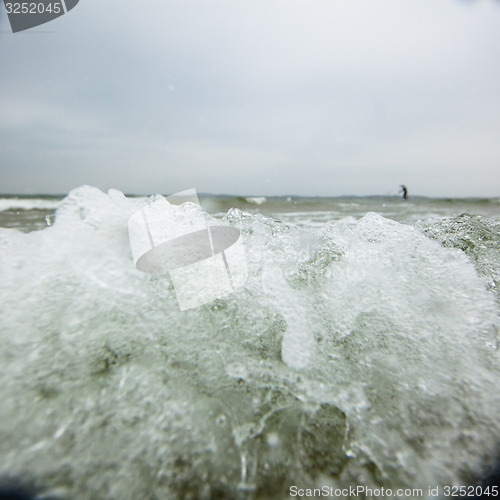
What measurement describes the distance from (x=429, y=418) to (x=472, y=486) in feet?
0.79

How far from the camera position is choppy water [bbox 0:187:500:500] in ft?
3.51

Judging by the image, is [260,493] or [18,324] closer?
[260,493]

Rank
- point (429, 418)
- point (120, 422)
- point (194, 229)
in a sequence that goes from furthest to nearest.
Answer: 1. point (194, 229)
2. point (429, 418)
3. point (120, 422)

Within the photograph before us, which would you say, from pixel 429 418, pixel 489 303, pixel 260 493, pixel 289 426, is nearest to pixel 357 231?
pixel 489 303

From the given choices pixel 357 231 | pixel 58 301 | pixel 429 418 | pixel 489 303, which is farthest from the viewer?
pixel 357 231

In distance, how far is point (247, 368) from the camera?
1.45 m

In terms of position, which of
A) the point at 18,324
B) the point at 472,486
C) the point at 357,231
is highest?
the point at 357,231

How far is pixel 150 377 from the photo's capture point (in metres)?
1.36

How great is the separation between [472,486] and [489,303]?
3.85 feet

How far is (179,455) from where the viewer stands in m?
1.08

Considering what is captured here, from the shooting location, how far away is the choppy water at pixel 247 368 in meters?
1.07

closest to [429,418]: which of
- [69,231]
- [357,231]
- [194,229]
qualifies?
[357,231]

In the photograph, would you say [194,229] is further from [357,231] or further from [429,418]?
[429,418]

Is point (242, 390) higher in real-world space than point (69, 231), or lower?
lower
